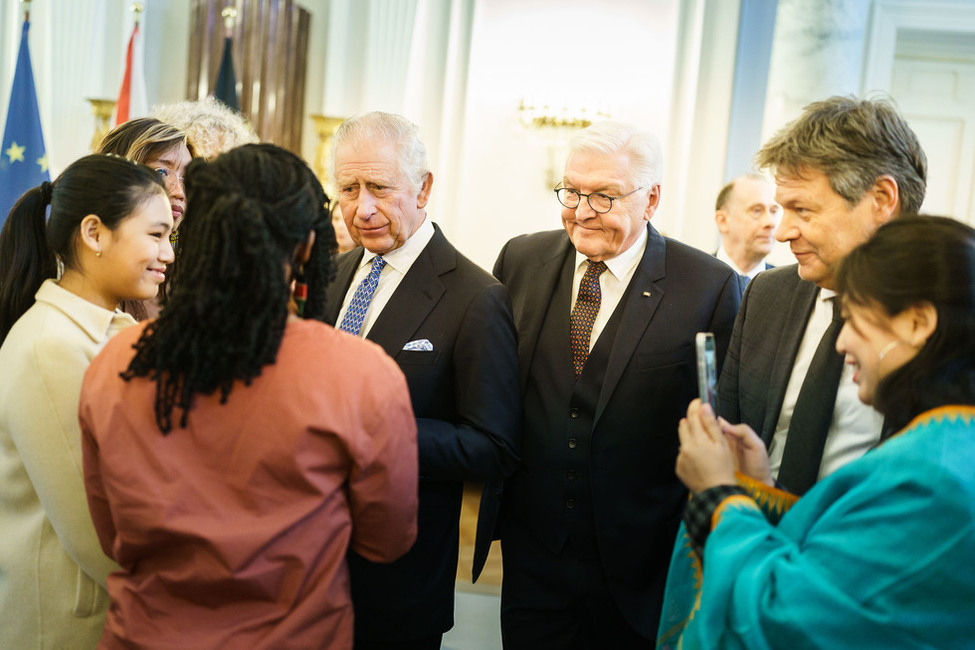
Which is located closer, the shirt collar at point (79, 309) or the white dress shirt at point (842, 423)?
the shirt collar at point (79, 309)

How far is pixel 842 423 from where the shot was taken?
6.35ft

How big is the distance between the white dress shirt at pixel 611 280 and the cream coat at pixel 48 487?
1.23m

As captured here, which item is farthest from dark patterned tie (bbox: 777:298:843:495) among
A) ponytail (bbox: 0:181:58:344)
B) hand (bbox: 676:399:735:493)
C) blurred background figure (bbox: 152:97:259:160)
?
blurred background figure (bbox: 152:97:259:160)

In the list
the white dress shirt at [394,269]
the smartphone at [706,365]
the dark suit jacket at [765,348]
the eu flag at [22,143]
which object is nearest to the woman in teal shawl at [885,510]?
the smartphone at [706,365]

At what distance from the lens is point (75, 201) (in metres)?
1.88

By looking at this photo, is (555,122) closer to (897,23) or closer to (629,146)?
(897,23)

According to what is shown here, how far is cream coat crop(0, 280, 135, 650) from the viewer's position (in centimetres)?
162

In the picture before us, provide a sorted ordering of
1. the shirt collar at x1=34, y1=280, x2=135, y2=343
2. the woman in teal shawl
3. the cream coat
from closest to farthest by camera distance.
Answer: the woman in teal shawl, the cream coat, the shirt collar at x1=34, y1=280, x2=135, y2=343

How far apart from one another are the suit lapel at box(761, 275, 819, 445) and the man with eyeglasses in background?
23cm

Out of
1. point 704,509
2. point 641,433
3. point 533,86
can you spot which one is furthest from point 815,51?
point 704,509

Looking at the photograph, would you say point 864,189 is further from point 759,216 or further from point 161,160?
point 759,216

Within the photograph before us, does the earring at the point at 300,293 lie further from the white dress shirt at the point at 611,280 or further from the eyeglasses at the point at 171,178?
the eyeglasses at the point at 171,178

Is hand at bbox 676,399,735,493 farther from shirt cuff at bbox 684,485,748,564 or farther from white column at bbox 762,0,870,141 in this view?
white column at bbox 762,0,870,141

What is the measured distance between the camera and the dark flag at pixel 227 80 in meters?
6.20
